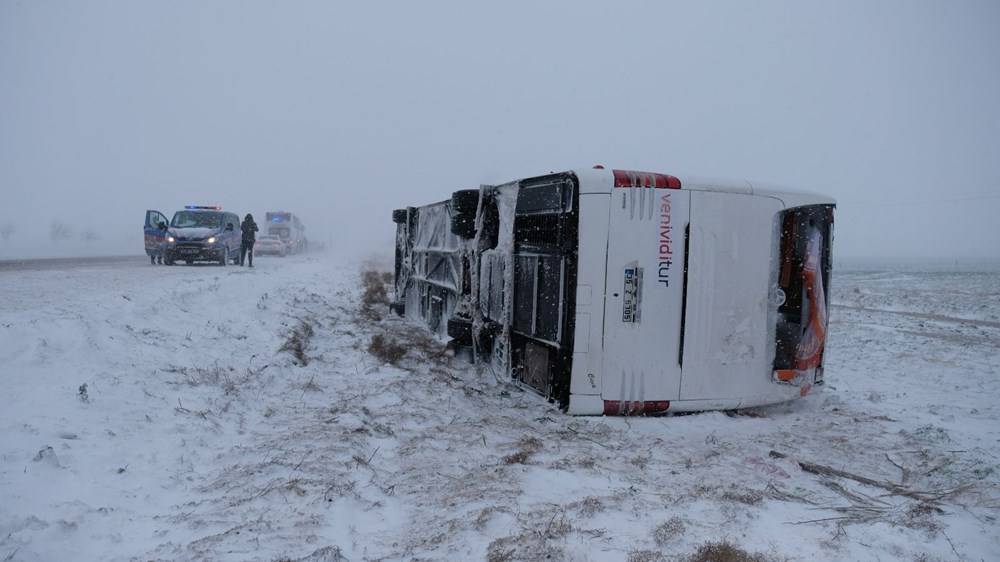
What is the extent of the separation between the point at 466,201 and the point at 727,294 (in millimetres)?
3538

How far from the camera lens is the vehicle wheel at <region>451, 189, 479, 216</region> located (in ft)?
23.8

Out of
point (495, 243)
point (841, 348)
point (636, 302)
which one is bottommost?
point (841, 348)

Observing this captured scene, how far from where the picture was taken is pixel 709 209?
528cm

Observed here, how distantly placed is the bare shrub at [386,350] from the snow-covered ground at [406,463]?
27 centimetres

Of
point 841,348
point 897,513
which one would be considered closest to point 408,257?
point 841,348

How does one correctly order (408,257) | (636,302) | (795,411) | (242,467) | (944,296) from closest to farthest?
1. (242,467)
2. (636,302)
3. (795,411)
4. (408,257)
5. (944,296)

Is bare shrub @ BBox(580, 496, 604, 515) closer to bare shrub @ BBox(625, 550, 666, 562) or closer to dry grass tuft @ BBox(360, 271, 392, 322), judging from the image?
bare shrub @ BBox(625, 550, 666, 562)

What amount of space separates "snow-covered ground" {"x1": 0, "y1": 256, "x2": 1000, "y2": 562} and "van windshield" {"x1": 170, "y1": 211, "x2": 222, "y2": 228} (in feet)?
41.7

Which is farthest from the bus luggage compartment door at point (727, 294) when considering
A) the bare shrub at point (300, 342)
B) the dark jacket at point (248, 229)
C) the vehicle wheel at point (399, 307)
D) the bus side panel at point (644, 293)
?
the dark jacket at point (248, 229)

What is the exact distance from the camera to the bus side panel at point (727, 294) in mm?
5285

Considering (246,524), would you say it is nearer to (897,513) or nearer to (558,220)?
(558,220)

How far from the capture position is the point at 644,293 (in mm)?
5184

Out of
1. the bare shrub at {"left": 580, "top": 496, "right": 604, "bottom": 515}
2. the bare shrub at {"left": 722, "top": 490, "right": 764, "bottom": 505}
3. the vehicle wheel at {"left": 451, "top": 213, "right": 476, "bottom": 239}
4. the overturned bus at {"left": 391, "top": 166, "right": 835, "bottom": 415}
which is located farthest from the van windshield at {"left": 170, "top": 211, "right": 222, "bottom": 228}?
the bare shrub at {"left": 722, "top": 490, "right": 764, "bottom": 505}

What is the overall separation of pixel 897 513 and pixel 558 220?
3.38 metres
